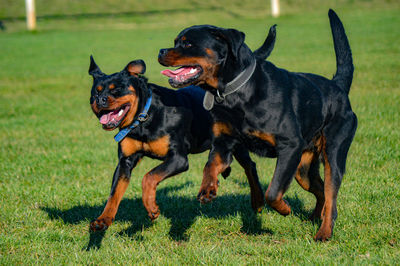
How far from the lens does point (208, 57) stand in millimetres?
4297

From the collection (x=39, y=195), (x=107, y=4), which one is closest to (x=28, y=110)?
(x=39, y=195)

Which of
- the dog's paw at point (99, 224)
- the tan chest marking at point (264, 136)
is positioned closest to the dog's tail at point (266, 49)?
the tan chest marking at point (264, 136)

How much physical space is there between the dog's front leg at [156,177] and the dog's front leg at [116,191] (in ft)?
0.89

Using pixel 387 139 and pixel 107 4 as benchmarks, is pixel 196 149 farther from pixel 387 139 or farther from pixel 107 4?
pixel 107 4

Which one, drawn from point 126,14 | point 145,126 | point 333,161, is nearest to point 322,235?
point 333,161

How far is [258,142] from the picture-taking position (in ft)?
14.3

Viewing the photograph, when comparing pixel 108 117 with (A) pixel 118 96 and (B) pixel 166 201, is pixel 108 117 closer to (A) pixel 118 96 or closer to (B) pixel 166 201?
(A) pixel 118 96

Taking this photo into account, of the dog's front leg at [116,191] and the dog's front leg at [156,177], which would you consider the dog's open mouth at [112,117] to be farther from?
the dog's front leg at [156,177]

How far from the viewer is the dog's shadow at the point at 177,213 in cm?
502

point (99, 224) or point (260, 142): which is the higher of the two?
point (260, 142)

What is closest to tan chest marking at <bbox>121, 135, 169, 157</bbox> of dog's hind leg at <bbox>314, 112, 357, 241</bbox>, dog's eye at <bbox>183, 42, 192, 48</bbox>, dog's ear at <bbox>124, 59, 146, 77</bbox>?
dog's ear at <bbox>124, 59, 146, 77</bbox>

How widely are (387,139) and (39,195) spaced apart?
4.83 metres

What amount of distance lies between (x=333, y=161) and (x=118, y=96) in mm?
2083

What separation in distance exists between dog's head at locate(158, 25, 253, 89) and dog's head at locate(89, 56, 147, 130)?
2.65ft
